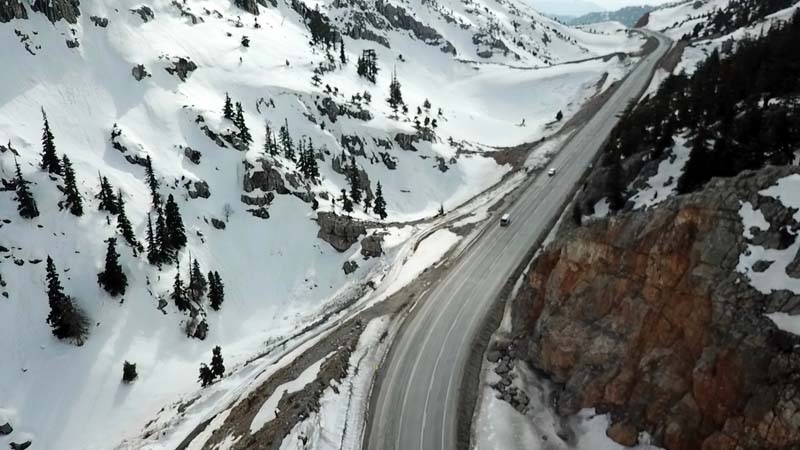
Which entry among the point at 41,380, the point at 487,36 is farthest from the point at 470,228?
the point at 487,36

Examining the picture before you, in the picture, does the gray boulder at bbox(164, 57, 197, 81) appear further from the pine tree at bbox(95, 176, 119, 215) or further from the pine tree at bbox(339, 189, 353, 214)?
the pine tree at bbox(339, 189, 353, 214)

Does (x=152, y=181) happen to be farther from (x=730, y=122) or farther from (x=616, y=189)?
(x=730, y=122)

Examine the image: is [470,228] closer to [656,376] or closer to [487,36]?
[656,376]

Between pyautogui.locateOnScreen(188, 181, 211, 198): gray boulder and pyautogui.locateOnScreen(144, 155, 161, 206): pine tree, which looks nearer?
pyautogui.locateOnScreen(144, 155, 161, 206): pine tree

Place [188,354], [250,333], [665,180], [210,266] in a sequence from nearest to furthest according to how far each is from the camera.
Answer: [665,180] < [188,354] < [250,333] < [210,266]

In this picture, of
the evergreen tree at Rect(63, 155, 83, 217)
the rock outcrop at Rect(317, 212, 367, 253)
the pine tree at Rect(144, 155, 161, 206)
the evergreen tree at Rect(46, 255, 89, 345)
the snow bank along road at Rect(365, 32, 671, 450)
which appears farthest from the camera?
the rock outcrop at Rect(317, 212, 367, 253)

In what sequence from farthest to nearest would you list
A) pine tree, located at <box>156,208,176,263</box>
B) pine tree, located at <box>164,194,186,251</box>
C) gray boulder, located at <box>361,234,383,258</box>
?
gray boulder, located at <box>361,234,383,258</box> → pine tree, located at <box>164,194,186,251</box> → pine tree, located at <box>156,208,176,263</box>

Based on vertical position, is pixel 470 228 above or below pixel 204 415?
above

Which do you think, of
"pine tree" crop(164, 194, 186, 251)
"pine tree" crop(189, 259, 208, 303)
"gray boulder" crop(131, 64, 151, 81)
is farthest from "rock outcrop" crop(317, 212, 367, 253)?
"gray boulder" crop(131, 64, 151, 81)

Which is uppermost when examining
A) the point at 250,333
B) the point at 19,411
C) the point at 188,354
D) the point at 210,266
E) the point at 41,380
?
the point at 210,266
